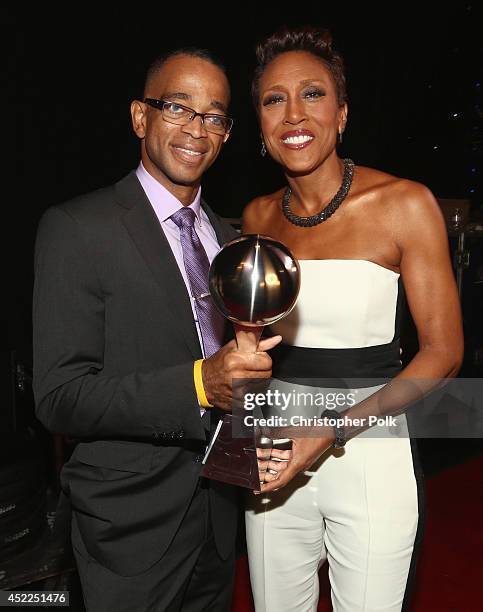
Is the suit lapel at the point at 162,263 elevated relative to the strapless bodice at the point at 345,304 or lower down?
elevated

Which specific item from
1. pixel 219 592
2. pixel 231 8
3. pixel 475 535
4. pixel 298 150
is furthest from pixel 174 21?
pixel 475 535

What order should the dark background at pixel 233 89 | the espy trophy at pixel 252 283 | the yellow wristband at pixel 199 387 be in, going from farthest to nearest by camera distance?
the dark background at pixel 233 89 → the yellow wristband at pixel 199 387 → the espy trophy at pixel 252 283

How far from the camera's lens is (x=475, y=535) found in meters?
3.19

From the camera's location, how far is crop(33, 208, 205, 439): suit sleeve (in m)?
1.29

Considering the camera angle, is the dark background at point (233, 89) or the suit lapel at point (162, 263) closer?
the suit lapel at point (162, 263)

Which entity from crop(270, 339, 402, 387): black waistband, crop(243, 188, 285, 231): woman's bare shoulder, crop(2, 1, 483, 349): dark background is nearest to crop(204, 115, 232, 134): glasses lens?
crop(243, 188, 285, 231): woman's bare shoulder

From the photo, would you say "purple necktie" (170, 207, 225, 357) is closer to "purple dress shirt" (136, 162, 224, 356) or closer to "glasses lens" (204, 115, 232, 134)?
"purple dress shirt" (136, 162, 224, 356)

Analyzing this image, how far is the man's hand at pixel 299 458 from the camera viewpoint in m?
1.48

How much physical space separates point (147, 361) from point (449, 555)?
2.27 metres

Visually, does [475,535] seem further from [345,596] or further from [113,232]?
[113,232]

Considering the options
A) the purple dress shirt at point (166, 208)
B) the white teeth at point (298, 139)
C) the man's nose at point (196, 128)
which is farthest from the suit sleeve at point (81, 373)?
the white teeth at point (298, 139)

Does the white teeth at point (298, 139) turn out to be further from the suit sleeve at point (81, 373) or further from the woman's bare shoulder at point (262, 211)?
the suit sleeve at point (81, 373)

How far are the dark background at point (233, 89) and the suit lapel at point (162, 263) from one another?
1.64m

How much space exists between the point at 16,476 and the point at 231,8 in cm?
269
